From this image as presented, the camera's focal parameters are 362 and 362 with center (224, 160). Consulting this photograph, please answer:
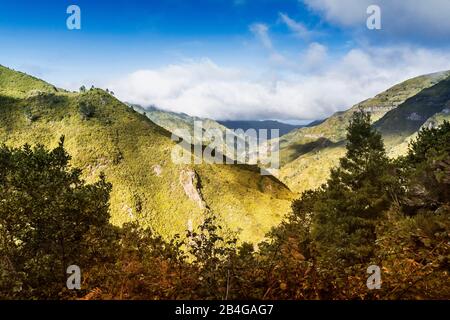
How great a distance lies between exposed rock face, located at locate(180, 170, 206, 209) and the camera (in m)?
111

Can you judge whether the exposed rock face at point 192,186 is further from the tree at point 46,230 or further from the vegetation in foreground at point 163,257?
the tree at point 46,230

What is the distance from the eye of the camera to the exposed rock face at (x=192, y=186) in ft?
365

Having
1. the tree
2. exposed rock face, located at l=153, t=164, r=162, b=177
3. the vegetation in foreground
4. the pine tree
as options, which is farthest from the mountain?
the tree

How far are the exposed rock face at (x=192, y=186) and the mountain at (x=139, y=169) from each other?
12.2 inches

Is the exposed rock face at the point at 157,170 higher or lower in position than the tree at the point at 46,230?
higher

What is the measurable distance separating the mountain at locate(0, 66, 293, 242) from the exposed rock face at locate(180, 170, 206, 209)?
12.2 inches

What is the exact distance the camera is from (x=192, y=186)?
113 m

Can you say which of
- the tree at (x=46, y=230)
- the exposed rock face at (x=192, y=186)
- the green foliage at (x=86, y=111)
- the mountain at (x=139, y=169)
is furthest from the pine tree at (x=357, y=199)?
the green foliage at (x=86, y=111)

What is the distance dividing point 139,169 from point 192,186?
22072 mm

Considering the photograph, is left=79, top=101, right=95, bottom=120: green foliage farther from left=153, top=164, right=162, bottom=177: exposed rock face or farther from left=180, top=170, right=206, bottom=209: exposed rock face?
left=180, top=170, right=206, bottom=209: exposed rock face

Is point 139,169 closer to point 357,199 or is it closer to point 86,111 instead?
point 86,111

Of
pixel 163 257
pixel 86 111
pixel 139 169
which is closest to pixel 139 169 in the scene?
pixel 139 169
